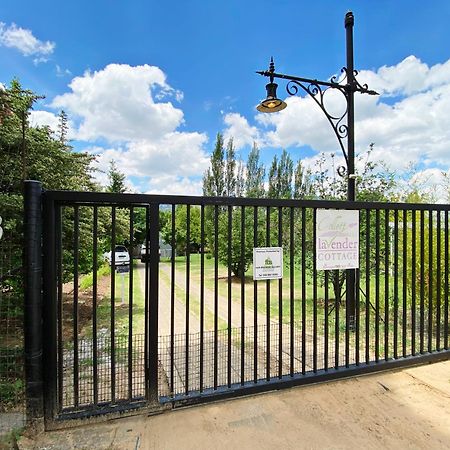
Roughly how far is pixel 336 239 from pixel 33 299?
2542mm

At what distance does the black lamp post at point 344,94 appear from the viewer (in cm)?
384

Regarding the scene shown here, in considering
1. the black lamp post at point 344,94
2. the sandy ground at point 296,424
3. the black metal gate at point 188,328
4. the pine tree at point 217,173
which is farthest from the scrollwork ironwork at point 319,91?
the pine tree at point 217,173

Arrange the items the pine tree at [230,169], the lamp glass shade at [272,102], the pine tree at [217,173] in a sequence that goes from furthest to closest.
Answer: the pine tree at [230,169], the pine tree at [217,173], the lamp glass shade at [272,102]

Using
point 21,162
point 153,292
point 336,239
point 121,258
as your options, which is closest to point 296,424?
point 153,292

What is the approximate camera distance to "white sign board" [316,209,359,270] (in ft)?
9.05

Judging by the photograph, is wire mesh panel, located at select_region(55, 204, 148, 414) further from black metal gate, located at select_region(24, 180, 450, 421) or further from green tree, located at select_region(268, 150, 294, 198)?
green tree, located at select_region(268, 150, 294, 198)

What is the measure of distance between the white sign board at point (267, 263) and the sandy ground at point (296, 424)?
1.04 metres

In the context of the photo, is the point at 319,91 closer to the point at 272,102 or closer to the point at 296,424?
the point at 272,102

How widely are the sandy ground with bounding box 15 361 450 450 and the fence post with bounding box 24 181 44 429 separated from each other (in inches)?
11.3

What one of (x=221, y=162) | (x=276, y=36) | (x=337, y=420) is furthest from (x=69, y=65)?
(x=221, y=162)

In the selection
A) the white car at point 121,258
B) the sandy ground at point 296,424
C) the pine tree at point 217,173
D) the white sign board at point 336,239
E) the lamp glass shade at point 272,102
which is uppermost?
the pine tree at point 217,173

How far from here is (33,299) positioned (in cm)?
196

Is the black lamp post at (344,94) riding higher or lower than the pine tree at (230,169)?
lower

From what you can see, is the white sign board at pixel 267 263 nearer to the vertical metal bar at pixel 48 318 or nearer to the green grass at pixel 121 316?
the vertical metal bar at pixel 48 318
